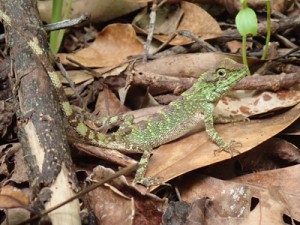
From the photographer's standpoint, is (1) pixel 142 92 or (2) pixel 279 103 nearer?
(2) pixel 279 103

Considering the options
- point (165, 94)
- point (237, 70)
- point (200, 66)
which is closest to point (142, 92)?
point (165, 94)

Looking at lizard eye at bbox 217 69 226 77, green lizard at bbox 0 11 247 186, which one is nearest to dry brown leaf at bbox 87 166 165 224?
green lizard at bbox 0 11 247 186

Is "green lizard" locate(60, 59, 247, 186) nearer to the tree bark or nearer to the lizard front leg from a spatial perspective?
the lizard front leg

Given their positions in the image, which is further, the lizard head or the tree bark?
the lizard head

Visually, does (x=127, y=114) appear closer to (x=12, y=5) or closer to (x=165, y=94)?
(x=165, y=94)

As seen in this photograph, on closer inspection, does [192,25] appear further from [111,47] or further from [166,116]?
[166,116]

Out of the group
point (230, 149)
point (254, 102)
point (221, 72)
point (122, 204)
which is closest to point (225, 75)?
point (221, 72)
